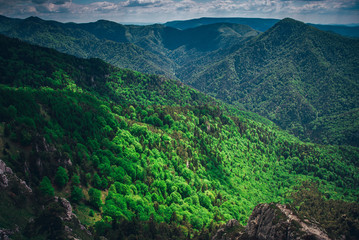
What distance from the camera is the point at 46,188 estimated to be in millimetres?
61312

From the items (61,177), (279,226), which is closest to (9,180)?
(61,177)

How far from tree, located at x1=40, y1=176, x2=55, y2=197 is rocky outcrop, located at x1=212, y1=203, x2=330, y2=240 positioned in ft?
178

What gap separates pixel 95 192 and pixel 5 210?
2953 centimetres

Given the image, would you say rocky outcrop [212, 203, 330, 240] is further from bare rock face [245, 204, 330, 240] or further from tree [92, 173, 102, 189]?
tree [92, 173, 102, 189]

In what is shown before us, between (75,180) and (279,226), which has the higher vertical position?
(75,180)

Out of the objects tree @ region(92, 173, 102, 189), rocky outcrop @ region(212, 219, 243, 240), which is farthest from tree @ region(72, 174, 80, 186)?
rocky outcrop @ region(212, 219, 243, 240)

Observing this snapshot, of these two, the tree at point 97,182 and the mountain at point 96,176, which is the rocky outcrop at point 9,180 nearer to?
the mountain at point 96,176

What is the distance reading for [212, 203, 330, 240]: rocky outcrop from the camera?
56.6 metres

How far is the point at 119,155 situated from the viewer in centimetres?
10900

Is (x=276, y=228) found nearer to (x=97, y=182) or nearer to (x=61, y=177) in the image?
(x=97, y=182)

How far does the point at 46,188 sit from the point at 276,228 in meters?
63.5

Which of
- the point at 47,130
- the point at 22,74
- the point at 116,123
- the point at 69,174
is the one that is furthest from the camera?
the point at 22,74

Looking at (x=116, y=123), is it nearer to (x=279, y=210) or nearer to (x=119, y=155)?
(x=119, y=155)

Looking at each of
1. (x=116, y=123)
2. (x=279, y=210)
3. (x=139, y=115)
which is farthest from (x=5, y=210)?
(x=139, y=115)
